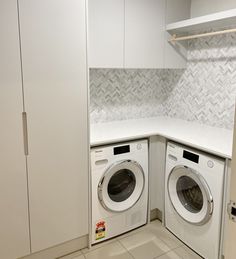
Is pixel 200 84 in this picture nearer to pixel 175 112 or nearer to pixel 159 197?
pixel 175 112

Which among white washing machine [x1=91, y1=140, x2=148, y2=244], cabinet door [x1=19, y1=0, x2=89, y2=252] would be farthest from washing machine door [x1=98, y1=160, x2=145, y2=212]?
cabinet door [x1=19, y1=0, x2=89, y2=252]

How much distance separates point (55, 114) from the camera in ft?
6.39

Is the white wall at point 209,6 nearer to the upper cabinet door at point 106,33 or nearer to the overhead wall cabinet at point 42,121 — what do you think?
the upper cabinet door at point 106,33

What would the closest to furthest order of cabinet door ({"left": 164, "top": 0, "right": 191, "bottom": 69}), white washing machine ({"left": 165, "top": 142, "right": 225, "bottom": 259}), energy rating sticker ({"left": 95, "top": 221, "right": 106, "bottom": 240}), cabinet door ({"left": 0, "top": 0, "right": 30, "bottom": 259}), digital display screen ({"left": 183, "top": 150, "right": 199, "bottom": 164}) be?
cabinet door ({"left": 0, "top": 0, "right": 30, "bottom": 259})
white washing machine ({"left": 165, "top": 142, "right": 225, "bottom": 259})
digital display screen ({"left": 183, "top": 150, "right": 199, "bottom": 164})
energy rating sticker ({"left": 95, "top": 221, "right": 106, "bottom": 240})
cabinet door ({"left": 164, "top": 0, "right": 191, "bottom": 69})

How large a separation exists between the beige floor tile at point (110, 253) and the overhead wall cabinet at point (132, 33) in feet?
5.28

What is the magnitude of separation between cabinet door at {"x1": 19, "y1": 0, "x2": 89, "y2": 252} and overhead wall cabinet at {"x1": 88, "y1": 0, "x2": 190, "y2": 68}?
0.40 metres

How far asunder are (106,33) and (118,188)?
143 cm

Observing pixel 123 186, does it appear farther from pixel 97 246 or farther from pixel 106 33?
pixel 106 33

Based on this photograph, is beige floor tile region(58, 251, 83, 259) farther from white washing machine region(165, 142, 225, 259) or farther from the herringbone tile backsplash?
the herringbone tile backsplash

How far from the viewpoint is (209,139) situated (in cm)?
A: 228

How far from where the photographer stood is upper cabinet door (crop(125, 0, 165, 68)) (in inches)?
97.0

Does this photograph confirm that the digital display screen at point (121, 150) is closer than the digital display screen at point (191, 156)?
No

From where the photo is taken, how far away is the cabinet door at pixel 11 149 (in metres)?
1.69

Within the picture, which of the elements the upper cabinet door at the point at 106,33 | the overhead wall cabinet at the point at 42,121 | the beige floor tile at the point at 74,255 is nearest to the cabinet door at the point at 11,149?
the overhead wall cabinet at the point at 42,121
